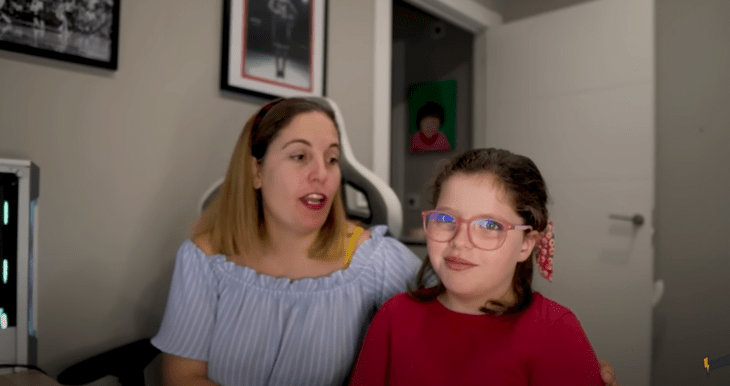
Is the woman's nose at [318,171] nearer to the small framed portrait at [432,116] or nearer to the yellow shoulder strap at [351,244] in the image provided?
the yellow shoulder strap at [351,244]

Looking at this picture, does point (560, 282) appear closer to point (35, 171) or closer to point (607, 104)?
point (607, 104)

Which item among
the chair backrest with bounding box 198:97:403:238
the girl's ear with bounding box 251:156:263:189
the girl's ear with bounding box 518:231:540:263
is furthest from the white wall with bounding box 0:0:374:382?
the girl's ear with bounding box 518:231:540:263

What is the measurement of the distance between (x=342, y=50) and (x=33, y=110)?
3.62 ft

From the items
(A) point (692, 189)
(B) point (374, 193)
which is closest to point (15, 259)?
(B) point (374, 193)

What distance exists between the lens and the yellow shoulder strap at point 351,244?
3.41 feet

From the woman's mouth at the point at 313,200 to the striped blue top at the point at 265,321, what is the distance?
0.49 feet

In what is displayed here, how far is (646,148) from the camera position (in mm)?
2229

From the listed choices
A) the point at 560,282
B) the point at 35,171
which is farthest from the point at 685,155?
the point at 35,171

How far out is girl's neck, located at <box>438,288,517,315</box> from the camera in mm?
827

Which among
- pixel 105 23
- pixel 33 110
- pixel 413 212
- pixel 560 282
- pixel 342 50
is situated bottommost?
pixel 560 282

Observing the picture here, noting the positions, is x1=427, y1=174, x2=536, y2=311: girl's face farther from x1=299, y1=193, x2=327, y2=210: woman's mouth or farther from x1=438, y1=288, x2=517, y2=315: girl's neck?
x1=299, y1=193, x2=327, y2=210: woman's mouth

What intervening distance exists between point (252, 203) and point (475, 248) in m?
0.52

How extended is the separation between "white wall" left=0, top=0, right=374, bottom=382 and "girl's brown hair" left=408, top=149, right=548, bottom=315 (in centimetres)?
88

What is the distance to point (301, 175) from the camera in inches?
38.8
